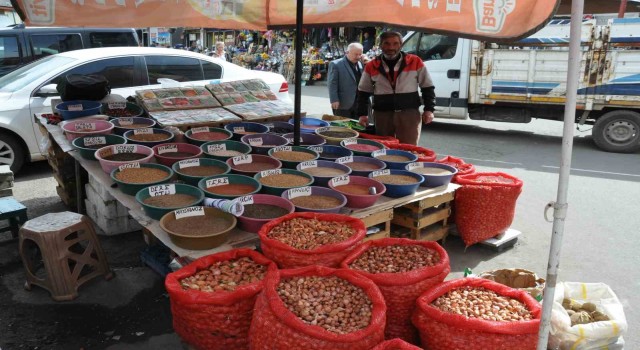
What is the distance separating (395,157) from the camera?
412 cm

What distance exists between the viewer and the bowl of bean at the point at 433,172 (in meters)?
3.59

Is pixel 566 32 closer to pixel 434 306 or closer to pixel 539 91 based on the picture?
pixel 539 91

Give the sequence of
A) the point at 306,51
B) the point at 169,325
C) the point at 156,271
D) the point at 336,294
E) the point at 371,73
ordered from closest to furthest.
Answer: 1. the point at 336,294
2. the point at 169,325
3. the point at 156,271
4. the point at 371,73
5. the point at 306,51

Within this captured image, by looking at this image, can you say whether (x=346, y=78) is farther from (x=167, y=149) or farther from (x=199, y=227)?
(x=199, y=227)

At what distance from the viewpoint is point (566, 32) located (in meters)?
7.72

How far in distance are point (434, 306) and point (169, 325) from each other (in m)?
1.76

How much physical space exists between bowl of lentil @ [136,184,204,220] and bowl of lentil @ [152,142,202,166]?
0.72 metres

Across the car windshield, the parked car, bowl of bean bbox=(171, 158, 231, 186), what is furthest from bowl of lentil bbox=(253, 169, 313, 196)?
the parked car

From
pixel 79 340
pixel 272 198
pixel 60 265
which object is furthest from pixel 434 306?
pixel 60 265

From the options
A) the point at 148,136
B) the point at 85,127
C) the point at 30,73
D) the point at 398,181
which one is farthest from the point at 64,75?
the point at 398,181

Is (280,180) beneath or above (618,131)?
above

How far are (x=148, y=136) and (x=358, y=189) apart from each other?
2054mm

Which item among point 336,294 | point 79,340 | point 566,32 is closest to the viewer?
point 336,294

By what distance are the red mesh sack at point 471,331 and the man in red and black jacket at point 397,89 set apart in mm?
3140
